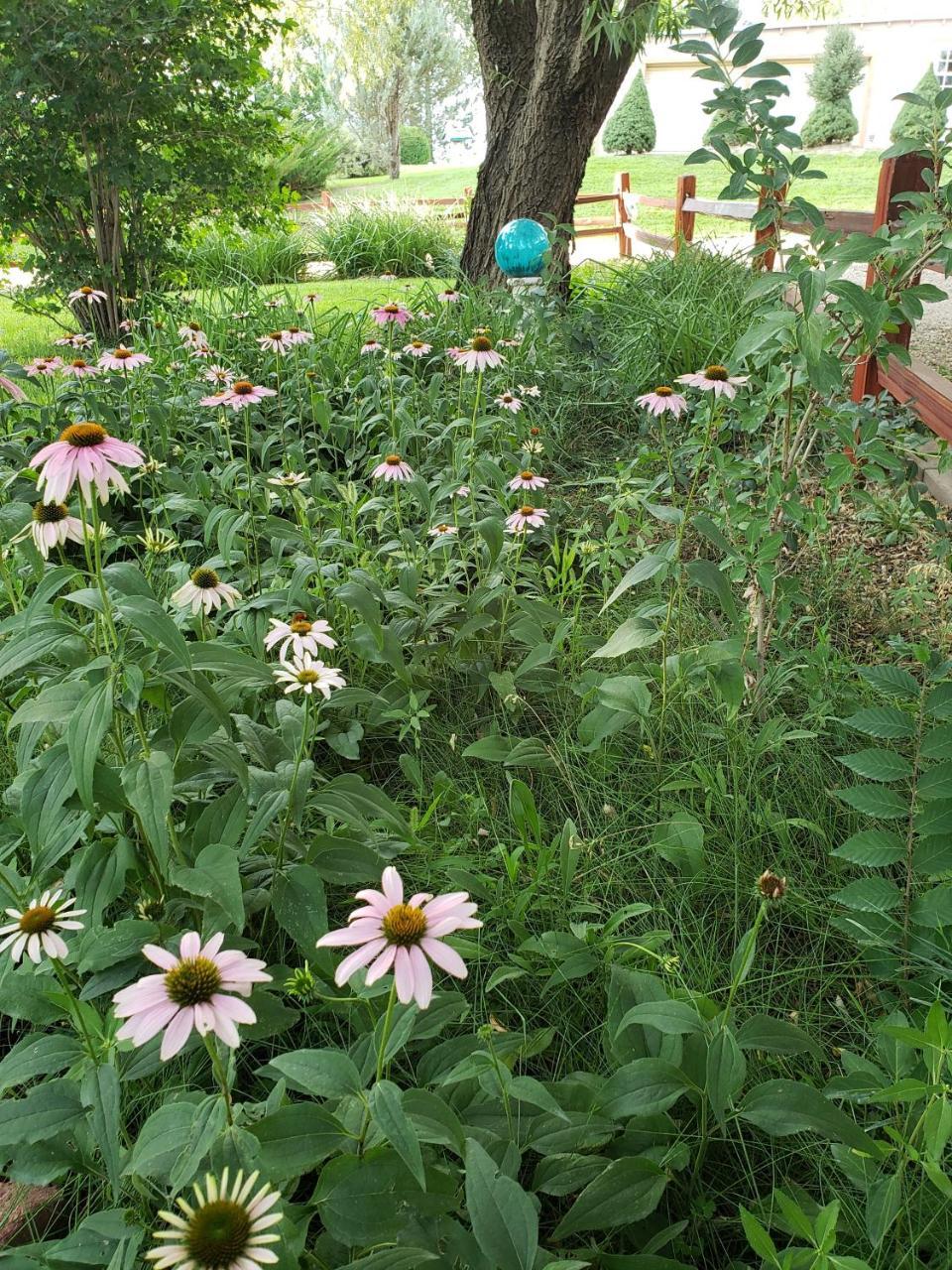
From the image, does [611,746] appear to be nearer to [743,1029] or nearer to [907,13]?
[743,1029]

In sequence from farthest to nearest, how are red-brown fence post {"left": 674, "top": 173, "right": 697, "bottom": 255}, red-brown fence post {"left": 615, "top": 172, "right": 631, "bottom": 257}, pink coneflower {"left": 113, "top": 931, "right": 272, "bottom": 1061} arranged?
red-brown fence post {"left": 615, "top": 172, "right": 631, "bottom": 257}, red-brown fence post {"left": 674, "top": 173, "right": 697, "bottom": 255}, pink coneflower {"left": 113, "top": 931, "right": 272, "bottom": 1061}

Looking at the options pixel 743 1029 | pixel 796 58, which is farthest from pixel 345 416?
pixel 796 58

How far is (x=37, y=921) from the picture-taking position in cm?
90

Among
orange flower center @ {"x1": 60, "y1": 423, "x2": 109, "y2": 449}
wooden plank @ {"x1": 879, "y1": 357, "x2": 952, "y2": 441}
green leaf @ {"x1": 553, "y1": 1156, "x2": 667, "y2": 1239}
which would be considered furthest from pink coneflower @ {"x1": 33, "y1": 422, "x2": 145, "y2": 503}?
wooden plank @ {"x1": 879, "y1": 357, "x2": 952, "y2": 441}

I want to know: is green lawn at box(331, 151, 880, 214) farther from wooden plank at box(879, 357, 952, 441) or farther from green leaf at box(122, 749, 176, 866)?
green leaf at box(122, 749, 176, 866)

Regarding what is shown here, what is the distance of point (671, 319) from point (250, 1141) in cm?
369

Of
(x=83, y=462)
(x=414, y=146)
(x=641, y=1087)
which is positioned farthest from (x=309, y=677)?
(x=414, y=146)

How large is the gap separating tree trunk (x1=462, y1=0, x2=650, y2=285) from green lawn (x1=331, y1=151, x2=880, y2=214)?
8.43 metres

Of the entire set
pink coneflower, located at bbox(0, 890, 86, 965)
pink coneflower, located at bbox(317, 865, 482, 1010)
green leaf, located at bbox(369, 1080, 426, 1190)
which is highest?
pink coneflower, located at bbox(317, 865, 482, 1010)

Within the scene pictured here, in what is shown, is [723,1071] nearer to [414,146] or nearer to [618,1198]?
[618,1198]

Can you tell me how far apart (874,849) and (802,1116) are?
1.33 feet

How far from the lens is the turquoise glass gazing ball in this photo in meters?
4.11

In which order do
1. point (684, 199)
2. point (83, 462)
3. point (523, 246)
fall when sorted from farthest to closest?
point (684, 199) < point (523, 246) < point (83, 462)

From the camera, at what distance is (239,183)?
4660mm
